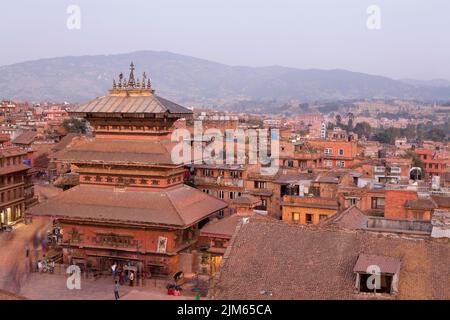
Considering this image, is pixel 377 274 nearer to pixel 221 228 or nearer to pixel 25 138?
pixel 221 228

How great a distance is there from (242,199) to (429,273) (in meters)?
18.8

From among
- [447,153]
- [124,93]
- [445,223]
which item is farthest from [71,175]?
[447,153]

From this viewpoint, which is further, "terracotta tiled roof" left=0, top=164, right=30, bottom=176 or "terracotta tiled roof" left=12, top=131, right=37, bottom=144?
"terracotta tiled roof" left=12, top=131, right=37, bottom=144

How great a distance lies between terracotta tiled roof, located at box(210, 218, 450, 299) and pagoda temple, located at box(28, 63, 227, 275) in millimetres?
11710

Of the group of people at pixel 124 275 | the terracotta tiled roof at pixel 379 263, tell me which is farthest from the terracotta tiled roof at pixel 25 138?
the terracotta tiled roof at pixel 379 263

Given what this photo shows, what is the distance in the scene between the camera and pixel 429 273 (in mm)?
Answer: 15695

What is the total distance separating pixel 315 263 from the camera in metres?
16.7

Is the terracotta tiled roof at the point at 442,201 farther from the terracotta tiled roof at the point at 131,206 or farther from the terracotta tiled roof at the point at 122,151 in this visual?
the terracotta tiled roof at the point at 122,151

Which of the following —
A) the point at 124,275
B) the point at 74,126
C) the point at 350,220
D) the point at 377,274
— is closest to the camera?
the point at 377,274

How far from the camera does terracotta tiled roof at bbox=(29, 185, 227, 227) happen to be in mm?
29958

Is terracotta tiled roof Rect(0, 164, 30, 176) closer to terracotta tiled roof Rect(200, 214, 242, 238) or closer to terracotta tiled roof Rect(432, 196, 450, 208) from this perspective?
terracotta tiled roof Rect(200, 214, 242, 238)

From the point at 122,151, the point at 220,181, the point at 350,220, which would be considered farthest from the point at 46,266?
the point at 220,181

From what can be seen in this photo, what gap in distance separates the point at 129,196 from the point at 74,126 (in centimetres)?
6351

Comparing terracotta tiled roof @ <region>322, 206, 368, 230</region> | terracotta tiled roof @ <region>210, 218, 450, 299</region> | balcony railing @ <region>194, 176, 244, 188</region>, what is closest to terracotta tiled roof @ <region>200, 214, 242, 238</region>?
terracotta tiled roof @ <region>322, 206, 368, 230</region>
